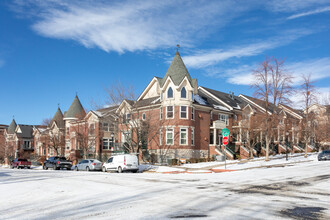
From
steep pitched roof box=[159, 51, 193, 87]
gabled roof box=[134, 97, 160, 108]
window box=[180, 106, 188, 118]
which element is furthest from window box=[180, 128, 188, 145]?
steep pitched roof box=[159, 51, 193, 87]

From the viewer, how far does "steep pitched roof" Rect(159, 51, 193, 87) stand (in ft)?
132

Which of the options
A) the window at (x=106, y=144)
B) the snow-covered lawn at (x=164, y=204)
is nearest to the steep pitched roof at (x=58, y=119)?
the window at (x=106, y=144)

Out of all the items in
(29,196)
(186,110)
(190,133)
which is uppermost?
(186,110)

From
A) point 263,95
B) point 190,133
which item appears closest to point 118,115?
point 190,133

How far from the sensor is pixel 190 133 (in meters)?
40.4

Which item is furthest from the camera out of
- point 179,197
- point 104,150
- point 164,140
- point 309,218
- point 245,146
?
point 104,150

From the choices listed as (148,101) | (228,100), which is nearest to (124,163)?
(148,101)

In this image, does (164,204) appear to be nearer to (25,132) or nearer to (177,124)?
(177,124)

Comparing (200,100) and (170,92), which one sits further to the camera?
(200,100)

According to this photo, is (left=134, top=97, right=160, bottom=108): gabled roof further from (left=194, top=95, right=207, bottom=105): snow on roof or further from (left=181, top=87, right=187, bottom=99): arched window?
(left=194, top=95, right=207, bottom=105): snow on roof

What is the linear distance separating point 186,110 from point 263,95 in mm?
9859

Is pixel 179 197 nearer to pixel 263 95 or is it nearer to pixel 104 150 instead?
pixel 263 95

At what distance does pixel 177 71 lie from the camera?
40625 millimetres

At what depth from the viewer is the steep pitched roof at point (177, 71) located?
1578 inches
